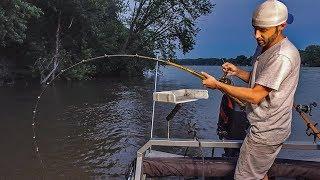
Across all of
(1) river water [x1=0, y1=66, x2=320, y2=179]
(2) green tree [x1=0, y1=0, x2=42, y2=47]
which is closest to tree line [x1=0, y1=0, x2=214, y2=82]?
(2) green tree [x1=0, y1=0, x2=42, y2=47]

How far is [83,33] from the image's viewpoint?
26766 millimetres

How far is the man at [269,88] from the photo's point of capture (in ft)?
9.32

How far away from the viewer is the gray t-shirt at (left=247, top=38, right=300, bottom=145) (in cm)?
284

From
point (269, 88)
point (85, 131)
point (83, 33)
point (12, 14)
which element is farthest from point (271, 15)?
point (83, 33)

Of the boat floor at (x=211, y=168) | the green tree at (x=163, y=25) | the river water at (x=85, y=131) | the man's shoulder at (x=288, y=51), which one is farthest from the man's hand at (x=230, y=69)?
the green tree at (x=163, y=25)

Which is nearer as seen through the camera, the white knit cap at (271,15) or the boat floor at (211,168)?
the white knit cap at (271,15)

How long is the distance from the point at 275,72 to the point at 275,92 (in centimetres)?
18

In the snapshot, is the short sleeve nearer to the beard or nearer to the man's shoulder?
the man's shoulder

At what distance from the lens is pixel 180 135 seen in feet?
36.4

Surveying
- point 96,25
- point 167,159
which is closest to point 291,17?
point 167,159

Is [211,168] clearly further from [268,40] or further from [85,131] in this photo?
[85,131]

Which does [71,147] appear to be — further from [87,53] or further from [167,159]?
[87,53]

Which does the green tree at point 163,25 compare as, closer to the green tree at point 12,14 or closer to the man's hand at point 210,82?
the green tree at point 12,14

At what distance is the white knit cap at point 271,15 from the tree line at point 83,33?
1456 cm
